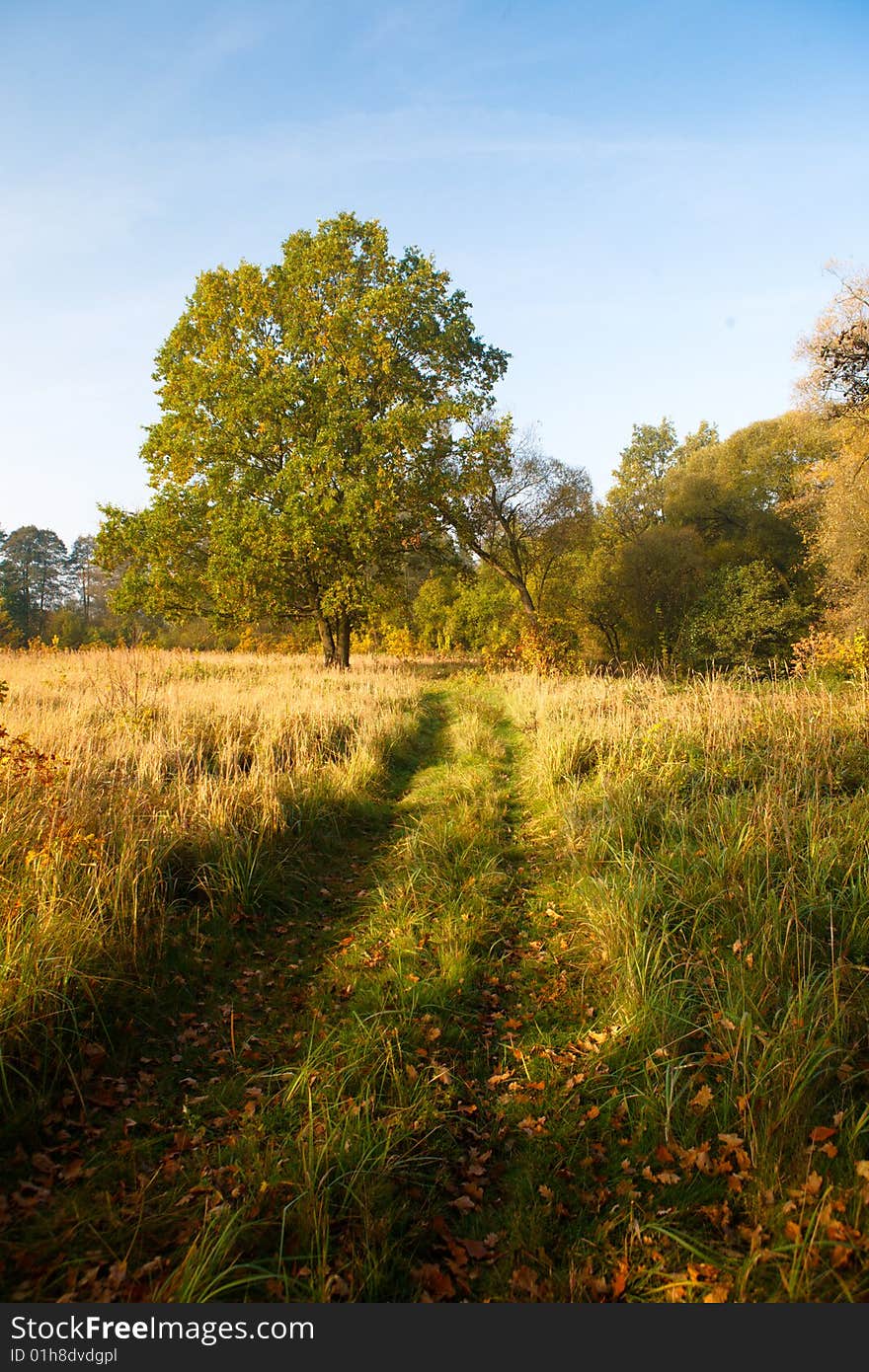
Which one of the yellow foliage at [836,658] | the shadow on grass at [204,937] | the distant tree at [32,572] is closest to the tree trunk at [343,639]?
the yellow foliage at [836,658]

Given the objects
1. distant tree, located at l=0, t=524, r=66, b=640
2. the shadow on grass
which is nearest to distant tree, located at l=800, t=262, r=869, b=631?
the shadow on grass

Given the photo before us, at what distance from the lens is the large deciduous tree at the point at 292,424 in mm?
19469

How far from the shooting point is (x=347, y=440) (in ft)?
67.1

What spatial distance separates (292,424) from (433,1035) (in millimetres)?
20108

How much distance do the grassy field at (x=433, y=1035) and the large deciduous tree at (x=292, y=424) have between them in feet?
45.7

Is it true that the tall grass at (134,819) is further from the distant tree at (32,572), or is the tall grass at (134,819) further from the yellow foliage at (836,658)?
the distant tree at (32,572)

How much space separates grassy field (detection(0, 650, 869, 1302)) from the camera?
2393 mm

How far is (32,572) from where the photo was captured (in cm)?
5156

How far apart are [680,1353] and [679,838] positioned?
3.80m

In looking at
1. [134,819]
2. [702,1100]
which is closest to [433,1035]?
[702,1100]

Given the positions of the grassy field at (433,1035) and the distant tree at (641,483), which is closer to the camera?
the grassy field at (433,1035)

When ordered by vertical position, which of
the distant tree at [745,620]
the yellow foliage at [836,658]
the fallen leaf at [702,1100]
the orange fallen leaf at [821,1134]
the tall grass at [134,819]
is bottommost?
the fallen leaf at [702,1100]

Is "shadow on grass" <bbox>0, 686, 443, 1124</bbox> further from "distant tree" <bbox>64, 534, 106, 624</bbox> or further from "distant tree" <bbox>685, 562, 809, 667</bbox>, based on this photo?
"distant tree" <bbox>64, 534, 106, 624</bbox>

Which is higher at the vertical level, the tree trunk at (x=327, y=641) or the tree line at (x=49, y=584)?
the tree line at (x=49, y=584)
